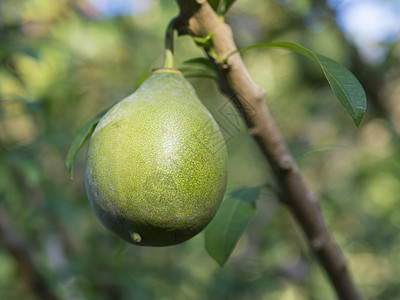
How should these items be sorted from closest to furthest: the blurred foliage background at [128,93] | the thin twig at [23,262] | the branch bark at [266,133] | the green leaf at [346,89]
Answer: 1. the green leaf at [346,89]
2. the branch bark at [266,133]
3. the thin twig at [23,262]
4. the blurred foliage background at [128,93]

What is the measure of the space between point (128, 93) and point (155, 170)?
2.06 m

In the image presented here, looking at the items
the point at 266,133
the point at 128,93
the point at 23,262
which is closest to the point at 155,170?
the point at 266,133

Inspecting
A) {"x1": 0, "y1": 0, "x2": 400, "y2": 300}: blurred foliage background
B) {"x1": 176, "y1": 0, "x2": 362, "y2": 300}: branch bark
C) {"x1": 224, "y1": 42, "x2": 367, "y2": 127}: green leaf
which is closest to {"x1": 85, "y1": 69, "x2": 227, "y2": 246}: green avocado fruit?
{"x1": 176, "y1": 0, "x2": 362, "y2": 300}: branch bark

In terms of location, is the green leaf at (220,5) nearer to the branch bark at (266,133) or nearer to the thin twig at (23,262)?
the branch bark at (266,133)

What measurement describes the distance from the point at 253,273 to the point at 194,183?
171 centimetres

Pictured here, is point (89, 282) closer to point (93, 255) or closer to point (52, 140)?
point (93, 255)

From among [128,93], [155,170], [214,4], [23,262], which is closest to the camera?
[155,170]

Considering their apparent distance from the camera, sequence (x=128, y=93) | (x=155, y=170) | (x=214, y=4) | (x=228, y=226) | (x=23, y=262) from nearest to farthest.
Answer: (x=155, y=170)
(x=214, y=4)
(x=228, y=226)
(x=23, y=262)
(x=128, y=93)

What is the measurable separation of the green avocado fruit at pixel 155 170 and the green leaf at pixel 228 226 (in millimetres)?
185

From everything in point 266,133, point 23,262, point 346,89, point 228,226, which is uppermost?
point 346,89

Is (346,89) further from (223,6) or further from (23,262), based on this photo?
(23,262)

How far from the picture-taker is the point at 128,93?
269cm

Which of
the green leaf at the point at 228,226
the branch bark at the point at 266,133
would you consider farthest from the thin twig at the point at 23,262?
the branch bark at the point at 266,133

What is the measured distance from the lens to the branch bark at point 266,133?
0.82 m
